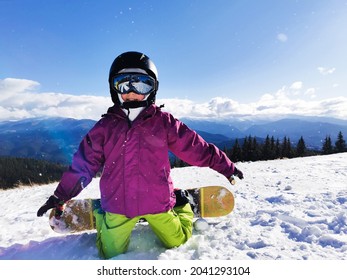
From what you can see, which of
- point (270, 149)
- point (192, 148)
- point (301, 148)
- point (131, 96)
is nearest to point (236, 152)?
point (270, 149)

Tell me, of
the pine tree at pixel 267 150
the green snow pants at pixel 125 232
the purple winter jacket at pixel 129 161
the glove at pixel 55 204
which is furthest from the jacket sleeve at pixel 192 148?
→ the pine tree at pixel 267 150

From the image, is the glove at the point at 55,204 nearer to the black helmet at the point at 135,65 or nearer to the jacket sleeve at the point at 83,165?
the jacket sleeve at the point at 83,165

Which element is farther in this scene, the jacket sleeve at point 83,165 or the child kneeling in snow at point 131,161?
the jacket sleeve at point 83,165

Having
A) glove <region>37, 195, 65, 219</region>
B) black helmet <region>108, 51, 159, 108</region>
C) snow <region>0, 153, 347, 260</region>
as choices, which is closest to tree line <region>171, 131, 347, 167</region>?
snow <region>0, 153, 347, 260</region>

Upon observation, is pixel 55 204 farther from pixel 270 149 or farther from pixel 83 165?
pixel 270 149

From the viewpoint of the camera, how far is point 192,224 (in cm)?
404

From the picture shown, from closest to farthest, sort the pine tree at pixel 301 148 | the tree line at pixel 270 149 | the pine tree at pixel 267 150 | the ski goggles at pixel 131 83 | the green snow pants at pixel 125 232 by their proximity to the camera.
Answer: the green snow pants at pixel 125 232 < the ski goggles at pixel 131 83 < the tree line at pixel 270 149 < the pine tree at pixel 301 148 < the pine tree at pixel 267 150

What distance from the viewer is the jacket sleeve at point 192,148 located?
3.75 metres

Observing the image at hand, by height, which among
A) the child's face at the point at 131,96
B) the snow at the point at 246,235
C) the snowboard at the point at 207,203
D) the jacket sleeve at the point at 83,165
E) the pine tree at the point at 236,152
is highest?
the child's face at the point at 131,96

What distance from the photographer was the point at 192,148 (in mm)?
3865

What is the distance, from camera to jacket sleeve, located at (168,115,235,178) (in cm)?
375

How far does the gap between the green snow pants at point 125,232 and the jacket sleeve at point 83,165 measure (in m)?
0.55

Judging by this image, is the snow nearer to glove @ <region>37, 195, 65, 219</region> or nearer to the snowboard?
the snowboard

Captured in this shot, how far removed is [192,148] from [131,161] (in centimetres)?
94
